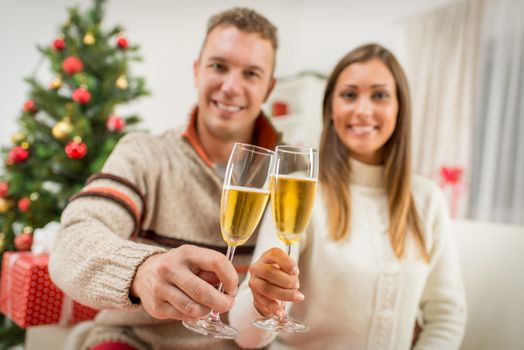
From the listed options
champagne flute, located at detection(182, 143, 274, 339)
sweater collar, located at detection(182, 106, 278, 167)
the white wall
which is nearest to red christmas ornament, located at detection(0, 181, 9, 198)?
the white wall

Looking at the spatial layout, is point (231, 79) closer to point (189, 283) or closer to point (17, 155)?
point (189, 283)

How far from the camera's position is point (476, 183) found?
3.43 metres

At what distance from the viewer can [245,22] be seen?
137 cm

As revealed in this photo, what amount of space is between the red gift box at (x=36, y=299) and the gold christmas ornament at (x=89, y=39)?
4.08 ft

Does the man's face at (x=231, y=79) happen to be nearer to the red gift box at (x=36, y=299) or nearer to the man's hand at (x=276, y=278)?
the man's hand at (x=276, y=278)

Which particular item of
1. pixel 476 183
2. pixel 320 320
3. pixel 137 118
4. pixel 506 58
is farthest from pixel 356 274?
pixel 506 58

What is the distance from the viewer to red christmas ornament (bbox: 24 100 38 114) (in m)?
2.22

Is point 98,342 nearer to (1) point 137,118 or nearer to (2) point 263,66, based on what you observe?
(2) point 263,66

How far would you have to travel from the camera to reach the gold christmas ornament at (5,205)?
7.19ft

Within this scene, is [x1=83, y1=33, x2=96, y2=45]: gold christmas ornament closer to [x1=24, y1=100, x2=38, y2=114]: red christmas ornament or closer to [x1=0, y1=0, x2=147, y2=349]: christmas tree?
[x1=0, y1=0, x2=147, y2=349]: christmas tree

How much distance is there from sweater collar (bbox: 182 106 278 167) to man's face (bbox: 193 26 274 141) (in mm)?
58

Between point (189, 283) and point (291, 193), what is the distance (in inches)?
10.6

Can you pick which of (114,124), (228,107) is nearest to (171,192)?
(228,107)

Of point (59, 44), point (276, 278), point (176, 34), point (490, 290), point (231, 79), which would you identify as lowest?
point (490, 290)
